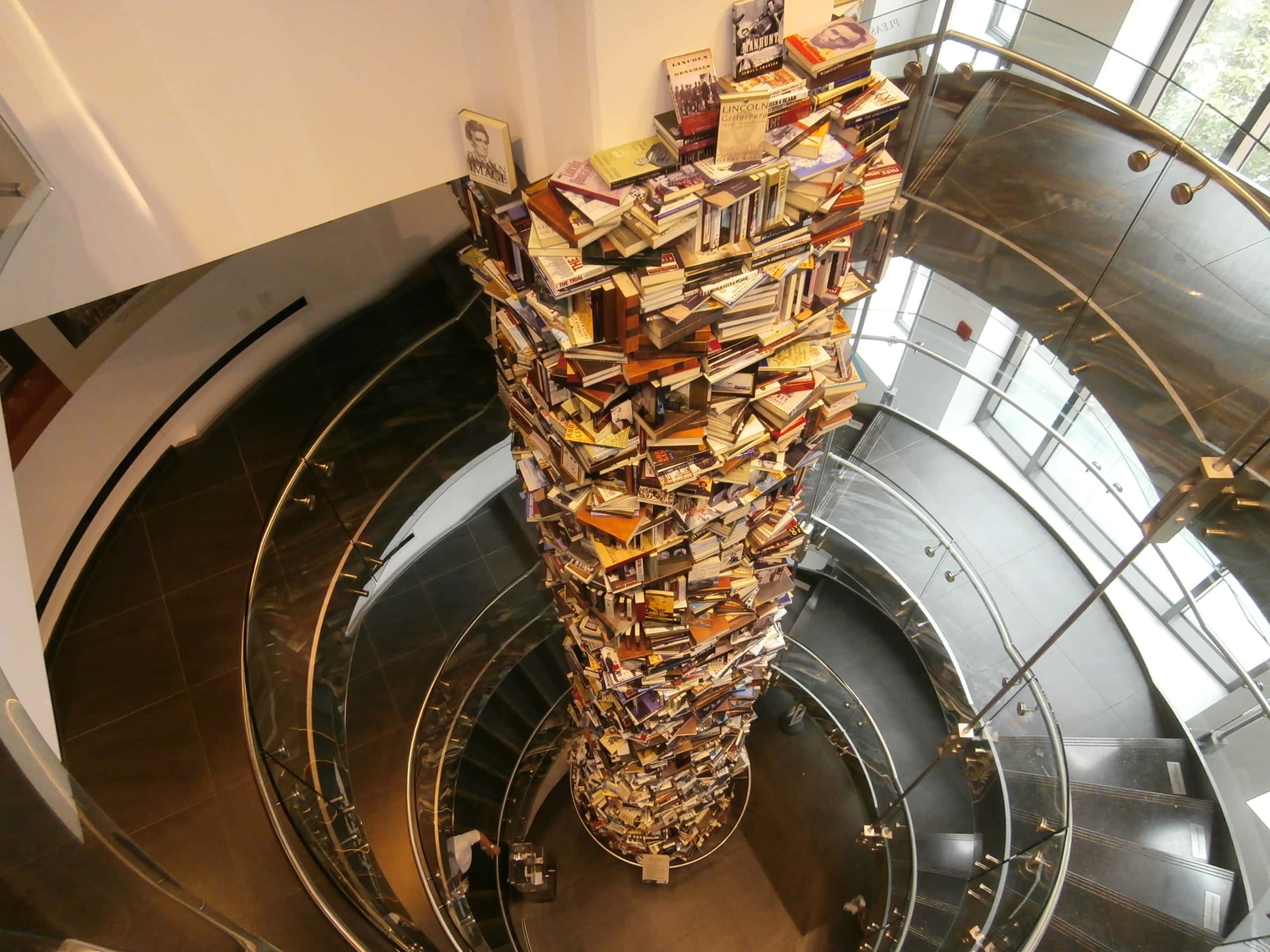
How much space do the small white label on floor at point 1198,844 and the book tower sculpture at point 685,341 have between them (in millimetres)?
4341

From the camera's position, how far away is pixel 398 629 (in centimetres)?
773

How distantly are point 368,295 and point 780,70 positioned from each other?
6.36m

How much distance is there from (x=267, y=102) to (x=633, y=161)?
4.29ft

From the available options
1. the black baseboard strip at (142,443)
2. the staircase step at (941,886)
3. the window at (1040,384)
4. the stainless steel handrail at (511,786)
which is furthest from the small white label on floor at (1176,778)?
the black baseboard strip at (142,443)

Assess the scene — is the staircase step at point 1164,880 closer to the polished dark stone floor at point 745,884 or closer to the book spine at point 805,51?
the polished dark stone floor at point 745,884

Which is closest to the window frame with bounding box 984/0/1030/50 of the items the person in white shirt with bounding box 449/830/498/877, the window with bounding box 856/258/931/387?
the window with bounding box 856/258/931/387

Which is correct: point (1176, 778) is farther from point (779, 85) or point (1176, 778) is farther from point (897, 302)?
point (779, 85)

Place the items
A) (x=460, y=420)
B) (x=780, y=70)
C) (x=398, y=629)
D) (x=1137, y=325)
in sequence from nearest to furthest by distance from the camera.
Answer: (x=780, y=70)
(x=1137, y=325)
(x=460, y=420)
(x=398, y=629)

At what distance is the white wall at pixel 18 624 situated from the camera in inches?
104

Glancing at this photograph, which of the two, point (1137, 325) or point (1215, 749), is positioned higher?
point (1137, 325)

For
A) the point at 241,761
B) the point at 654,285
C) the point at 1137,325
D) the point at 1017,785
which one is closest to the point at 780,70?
the point at 654,285

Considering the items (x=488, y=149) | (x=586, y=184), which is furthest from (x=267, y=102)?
(x=586, y=184)

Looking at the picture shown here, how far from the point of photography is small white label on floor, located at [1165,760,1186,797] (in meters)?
6.55

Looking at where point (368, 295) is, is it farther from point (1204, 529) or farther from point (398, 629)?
point (1204, 529)
